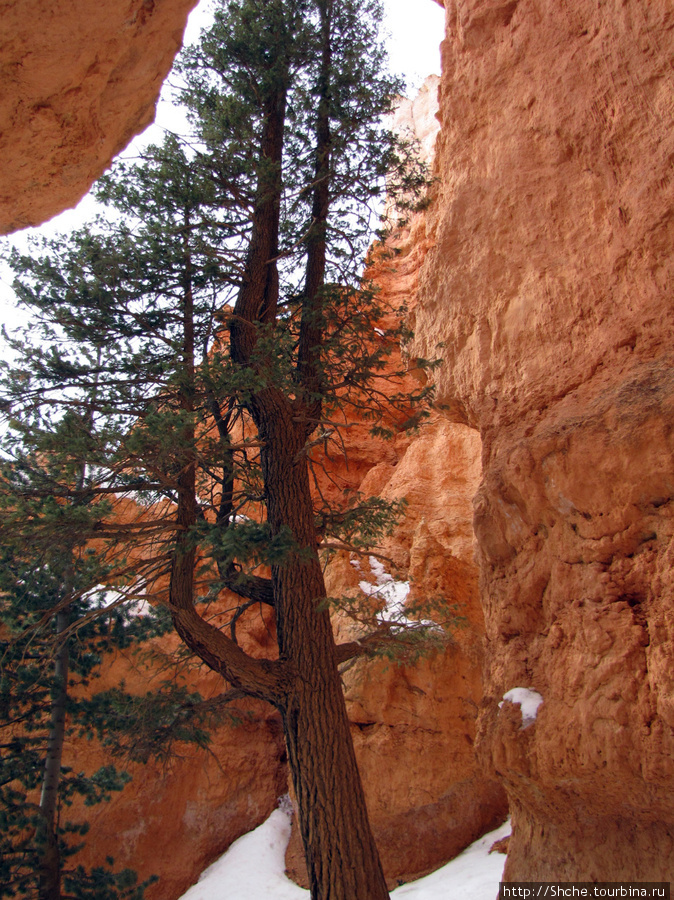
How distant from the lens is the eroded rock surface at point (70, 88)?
2.85 metres

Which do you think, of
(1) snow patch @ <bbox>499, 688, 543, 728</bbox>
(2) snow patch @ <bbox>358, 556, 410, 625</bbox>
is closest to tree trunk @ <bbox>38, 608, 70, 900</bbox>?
(1) snow patch @ <bbox>499, 688, 543, 728</bbox>

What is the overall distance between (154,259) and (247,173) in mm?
1700

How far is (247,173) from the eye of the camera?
7523mm

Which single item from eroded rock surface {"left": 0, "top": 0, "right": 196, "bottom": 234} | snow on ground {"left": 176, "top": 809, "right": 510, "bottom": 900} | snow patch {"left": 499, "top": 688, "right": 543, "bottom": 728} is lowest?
snow on ground {"left": 176, "top": 809, "right": 510, "bottom": 900}

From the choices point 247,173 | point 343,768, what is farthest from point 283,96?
point 343,768

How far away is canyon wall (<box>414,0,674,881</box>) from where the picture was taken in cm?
471

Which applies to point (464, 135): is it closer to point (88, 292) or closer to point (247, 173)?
point (247, 173)

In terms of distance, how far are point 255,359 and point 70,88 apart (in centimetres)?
326

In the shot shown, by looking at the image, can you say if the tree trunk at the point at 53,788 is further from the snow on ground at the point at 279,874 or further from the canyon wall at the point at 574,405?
the canyon wall at the point at 574,405

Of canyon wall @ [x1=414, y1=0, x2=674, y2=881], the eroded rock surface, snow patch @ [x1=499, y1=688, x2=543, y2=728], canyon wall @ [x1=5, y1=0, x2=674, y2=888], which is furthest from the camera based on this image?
snow patch @ [x1=499, y1=688, x2=543, y2=728]

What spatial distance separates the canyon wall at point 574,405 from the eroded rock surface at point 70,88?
12.8 ft

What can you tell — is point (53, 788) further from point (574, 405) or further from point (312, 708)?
point (574, 405)

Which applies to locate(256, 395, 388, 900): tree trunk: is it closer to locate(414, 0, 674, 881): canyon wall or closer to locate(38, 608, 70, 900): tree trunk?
locate(414, 0, 674, 881): canyon wall

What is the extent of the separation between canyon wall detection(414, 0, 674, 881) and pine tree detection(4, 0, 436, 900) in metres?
1.21
